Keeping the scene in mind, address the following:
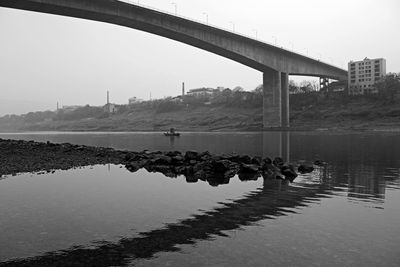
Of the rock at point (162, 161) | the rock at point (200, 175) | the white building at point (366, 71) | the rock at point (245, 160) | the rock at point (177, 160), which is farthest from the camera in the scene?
the white building at point (366, 71)

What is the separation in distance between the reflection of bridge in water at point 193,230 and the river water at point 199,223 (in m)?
0.03

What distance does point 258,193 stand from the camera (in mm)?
13289

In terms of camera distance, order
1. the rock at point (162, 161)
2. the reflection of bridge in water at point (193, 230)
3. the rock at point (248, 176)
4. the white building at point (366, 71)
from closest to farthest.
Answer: the reflection of bridge in water at point (193, 230) < the rock at point (248, 176) < the rock at point (162, 161) < the white building at point (366, 71)

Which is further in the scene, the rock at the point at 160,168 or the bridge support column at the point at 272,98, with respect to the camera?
the bridge support column at the point at 272,98

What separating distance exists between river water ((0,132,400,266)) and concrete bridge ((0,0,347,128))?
42.6m

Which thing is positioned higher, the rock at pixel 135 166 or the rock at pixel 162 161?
the rock at pixel 162 161

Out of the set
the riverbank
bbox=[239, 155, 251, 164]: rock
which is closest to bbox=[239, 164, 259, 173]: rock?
bbox=[239, 155, 251, 164]: rock

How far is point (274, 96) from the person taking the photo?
88000 mm

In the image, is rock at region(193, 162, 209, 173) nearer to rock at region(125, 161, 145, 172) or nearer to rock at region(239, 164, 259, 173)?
rock at region(239, 164, 259, 173)

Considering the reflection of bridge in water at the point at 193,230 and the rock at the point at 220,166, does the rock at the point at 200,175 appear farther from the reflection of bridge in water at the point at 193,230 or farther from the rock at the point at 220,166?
the reflection of bridge in water at the point at 193,230

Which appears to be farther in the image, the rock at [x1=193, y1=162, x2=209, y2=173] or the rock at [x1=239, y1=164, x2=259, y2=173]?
the rock at [x1=193, y1=162, x2=209, y2=173]

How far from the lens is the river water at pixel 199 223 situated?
6953 mm

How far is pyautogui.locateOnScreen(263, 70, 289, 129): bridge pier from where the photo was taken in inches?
3378

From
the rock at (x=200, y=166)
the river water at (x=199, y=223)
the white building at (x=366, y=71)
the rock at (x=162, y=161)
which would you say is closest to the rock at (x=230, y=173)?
the river water at (x=199, y=223)
